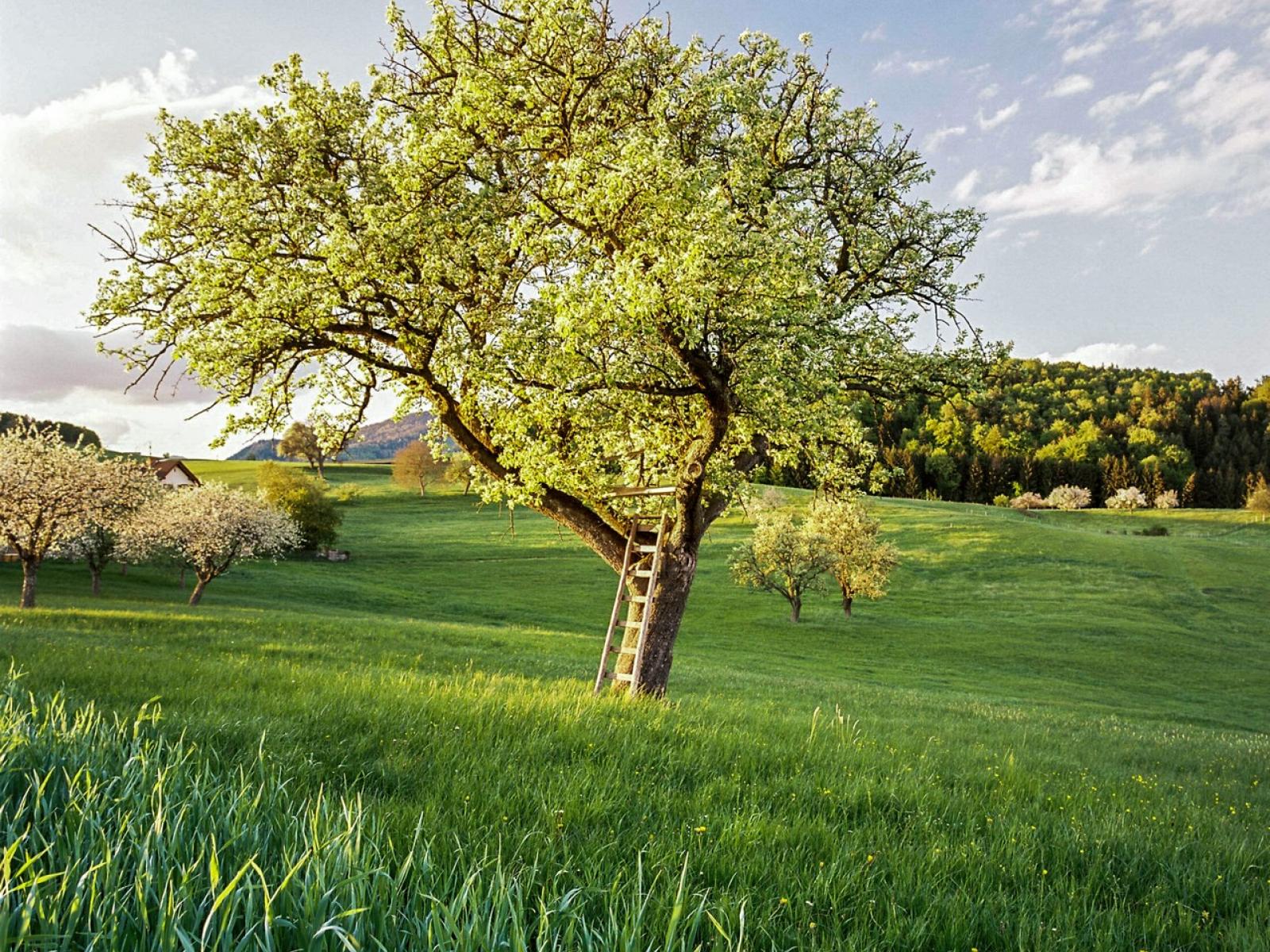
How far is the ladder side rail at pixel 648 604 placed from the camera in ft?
43.1

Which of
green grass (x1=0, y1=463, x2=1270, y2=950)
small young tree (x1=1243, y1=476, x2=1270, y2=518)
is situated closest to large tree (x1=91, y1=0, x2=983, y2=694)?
green grass (x1=0, y1=463, x2=1270, y2=950)

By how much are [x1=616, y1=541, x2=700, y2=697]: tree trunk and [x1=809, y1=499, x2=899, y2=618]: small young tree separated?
135ft

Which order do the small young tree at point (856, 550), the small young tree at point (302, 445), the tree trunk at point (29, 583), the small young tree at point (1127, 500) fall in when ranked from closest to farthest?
the tree trunk at point (29, 583)
the small young tree at point (856, 550)
the small young tree at point (302, 445)
the small young tree at point (1127, 500)

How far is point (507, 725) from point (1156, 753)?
Answer: 43.0ft

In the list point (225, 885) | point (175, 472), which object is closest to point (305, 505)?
point (175, 472)

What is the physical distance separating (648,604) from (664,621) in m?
1.09

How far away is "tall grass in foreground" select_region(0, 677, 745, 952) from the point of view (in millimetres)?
2121

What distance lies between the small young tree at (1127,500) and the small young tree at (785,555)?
3871 inches

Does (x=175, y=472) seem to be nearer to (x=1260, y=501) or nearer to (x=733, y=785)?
(x=733, y=785)

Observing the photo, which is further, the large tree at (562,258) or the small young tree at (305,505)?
the small young tree at (305,505)

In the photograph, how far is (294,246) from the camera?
44.5 feet

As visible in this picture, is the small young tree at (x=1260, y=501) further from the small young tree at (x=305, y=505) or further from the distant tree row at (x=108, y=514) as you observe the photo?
the distant tree row at (x=108, y=514)

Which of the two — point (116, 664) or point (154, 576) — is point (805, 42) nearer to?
point (116, 664)

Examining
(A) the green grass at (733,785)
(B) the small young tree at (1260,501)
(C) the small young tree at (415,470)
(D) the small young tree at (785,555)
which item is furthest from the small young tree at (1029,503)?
(A) the green grass at (733,785)
